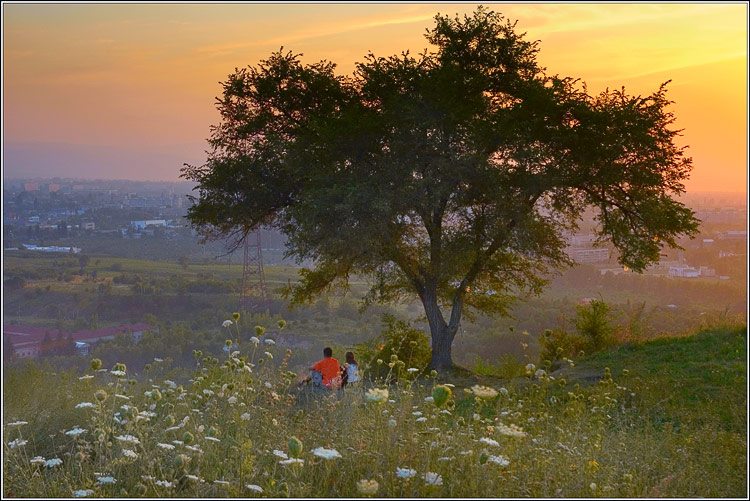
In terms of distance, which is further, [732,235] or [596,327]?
[732,235]

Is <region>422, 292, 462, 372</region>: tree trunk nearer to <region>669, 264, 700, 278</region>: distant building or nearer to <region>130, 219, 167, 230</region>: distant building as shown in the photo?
<region>669, 264, 700, 278</region>: distant building

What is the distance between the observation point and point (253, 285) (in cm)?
3566

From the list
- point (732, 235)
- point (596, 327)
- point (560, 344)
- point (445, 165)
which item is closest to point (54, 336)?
point (445, 165)

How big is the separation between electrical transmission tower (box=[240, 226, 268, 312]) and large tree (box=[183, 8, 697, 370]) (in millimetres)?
5231

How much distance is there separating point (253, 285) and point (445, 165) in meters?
20.4

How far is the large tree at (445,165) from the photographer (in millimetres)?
17297

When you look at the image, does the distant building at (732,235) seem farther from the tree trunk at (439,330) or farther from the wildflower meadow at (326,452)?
the wildflower meadow at (326,452)

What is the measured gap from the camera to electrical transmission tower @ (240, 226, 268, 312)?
25.1 meters

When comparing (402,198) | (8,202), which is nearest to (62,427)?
(402,198)

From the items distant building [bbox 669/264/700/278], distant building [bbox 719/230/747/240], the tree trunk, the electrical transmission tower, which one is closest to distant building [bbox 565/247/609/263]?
distant building [bbox 669/264/700/278]

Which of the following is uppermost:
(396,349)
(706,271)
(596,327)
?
(706,271)

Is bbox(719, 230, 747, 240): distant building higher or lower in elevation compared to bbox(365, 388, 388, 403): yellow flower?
higher

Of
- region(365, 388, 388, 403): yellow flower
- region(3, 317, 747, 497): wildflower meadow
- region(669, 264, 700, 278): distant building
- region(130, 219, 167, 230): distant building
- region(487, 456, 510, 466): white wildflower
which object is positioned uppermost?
region(130, 219, 167, 230): distant building

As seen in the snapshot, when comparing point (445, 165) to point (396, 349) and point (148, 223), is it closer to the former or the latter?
point (396, 349)
